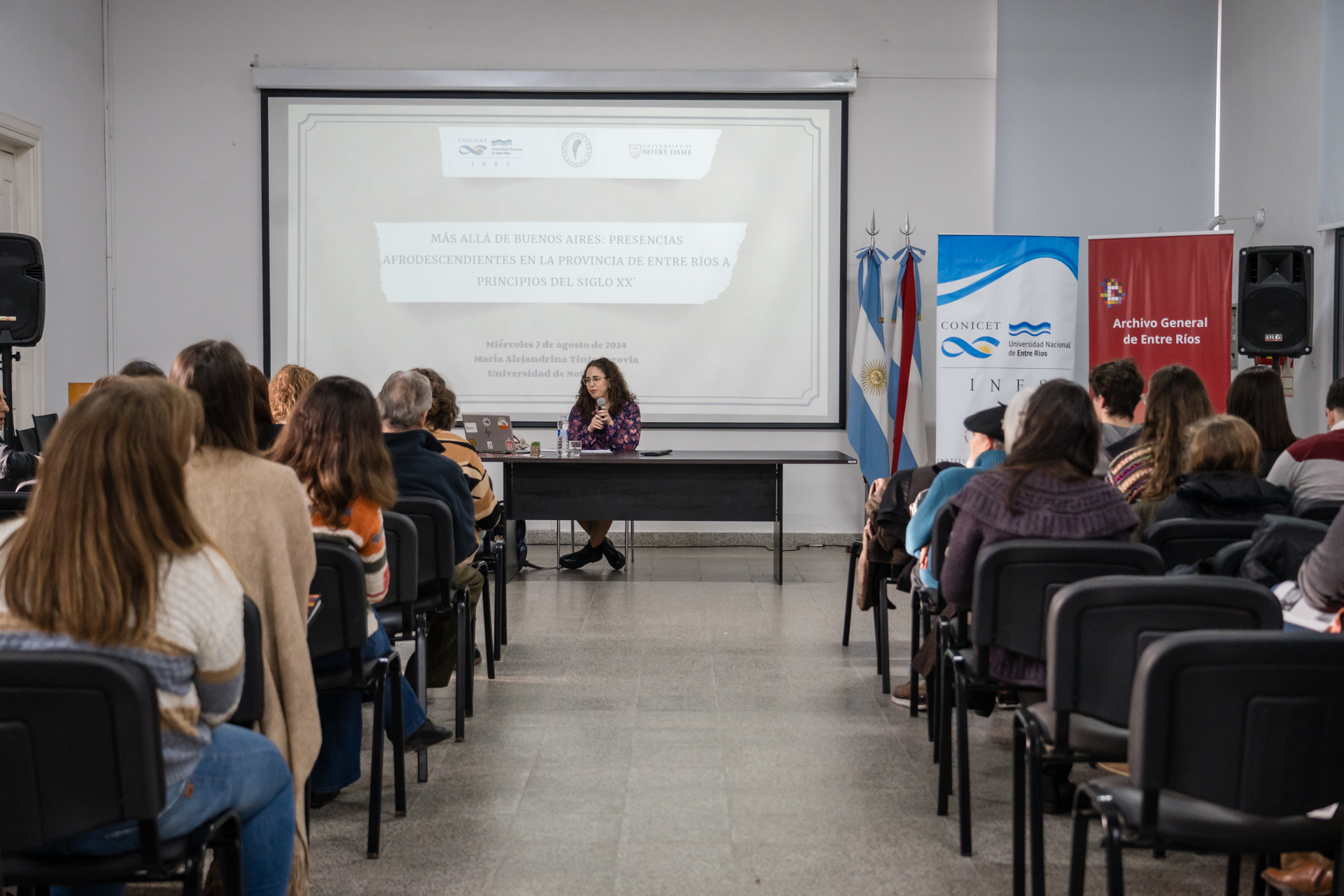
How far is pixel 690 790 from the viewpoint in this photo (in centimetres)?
302

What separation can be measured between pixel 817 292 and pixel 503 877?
551 cm

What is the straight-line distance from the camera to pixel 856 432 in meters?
7.24

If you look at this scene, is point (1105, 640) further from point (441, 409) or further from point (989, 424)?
point (441, 409)

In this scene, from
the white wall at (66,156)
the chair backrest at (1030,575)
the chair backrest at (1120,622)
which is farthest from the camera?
the white wall at (66,156)

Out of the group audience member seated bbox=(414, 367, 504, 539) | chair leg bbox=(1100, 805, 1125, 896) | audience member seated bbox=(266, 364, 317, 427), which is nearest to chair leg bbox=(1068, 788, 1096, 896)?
chair leg bbox=(1100, 805, 1125, 896)

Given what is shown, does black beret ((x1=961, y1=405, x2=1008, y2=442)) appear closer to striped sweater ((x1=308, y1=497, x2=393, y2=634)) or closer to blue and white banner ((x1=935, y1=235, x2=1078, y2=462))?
striped sweater ((x1=308, y1=497, x2=393, y2=634))

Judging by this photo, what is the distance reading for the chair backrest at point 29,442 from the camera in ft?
16.5

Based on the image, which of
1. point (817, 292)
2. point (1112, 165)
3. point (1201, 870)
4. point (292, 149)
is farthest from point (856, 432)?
point (1201, 870)

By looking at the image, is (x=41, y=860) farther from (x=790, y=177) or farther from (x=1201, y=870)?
(x=790, y=177)

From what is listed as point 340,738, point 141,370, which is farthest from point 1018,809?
point 141,370

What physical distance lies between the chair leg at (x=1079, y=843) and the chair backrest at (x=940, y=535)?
4.36ft

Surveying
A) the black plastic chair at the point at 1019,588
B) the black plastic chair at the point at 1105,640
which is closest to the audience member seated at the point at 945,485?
the black plastic chair at the point at 1019,588

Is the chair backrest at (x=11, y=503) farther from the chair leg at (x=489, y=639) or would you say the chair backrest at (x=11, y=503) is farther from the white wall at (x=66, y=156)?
the white wall at (x=66, y=156)

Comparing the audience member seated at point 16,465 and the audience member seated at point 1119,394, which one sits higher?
the audience member seated at point 1119,394
